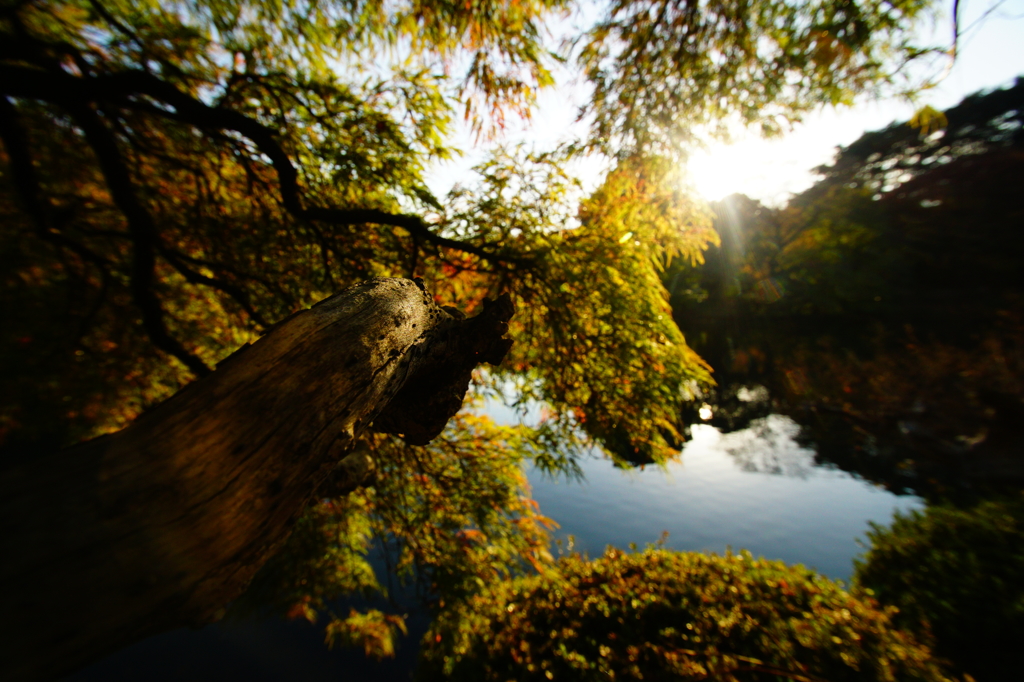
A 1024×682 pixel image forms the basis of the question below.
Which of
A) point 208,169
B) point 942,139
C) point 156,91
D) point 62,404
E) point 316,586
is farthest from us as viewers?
point 942,139

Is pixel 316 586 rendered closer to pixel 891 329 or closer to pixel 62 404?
pixel 62 404

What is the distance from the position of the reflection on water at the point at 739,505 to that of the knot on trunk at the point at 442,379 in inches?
189

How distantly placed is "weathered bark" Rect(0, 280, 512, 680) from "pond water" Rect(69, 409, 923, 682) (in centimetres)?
407

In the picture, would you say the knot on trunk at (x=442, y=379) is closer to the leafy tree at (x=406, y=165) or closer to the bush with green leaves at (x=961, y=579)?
the leafy tree at (x=406, y=165)

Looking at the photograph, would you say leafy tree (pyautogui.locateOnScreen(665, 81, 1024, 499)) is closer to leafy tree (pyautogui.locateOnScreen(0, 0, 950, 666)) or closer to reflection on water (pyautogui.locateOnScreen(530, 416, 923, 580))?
reflection on water (pyautogui.locateOnScreen(530, 416, 923, 580))

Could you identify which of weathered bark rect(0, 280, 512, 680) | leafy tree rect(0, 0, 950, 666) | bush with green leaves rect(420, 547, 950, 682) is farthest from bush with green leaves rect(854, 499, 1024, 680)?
weathered bark rect(0, 280, 512, 680)

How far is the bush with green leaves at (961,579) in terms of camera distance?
3.08m

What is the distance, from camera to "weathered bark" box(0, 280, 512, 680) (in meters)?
0.56

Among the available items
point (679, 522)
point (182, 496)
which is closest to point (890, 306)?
point (679, 522)

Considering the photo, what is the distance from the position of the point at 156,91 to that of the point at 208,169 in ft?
4.47

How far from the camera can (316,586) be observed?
425 centimetres

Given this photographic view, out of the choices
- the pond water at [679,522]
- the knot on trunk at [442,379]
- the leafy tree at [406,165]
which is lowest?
the pond water at [679,522]

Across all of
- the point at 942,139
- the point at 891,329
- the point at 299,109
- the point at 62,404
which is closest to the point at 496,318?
the point at 299,109

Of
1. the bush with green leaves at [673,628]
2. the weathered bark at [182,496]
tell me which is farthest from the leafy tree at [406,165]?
the weathered bark at [182,496]
